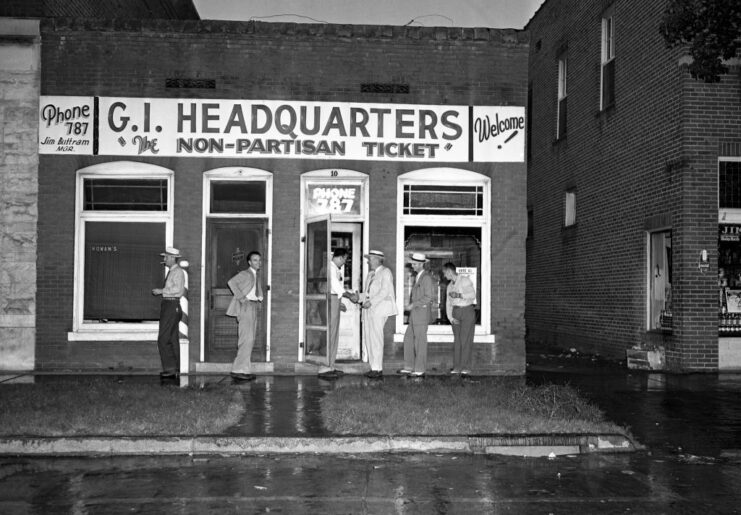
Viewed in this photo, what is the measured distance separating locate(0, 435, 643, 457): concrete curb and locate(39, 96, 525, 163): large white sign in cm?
683

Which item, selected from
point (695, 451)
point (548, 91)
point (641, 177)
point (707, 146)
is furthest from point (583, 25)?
point (695, 451)

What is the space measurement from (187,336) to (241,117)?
388 centimetres

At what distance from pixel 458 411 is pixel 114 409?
13.0 feet

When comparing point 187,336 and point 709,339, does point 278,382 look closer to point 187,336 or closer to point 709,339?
point 187,336

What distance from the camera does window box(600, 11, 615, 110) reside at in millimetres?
18219

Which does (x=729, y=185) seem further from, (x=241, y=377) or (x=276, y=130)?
(x=241, y=377)

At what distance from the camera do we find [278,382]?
41.5 ft

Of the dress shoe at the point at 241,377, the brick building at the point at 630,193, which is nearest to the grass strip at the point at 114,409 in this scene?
the dress shoe at the point at 241,377

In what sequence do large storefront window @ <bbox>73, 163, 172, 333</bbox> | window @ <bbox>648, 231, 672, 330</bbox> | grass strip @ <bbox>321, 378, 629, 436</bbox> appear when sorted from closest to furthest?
1. grass strip @ <bbox>321, 378, 629, 436</bbox>
2. large storefront window @ <bbox>73, 163, 172, 333</bbox>
3. window @ <bbox>648, 231, 672, 330</bbox>

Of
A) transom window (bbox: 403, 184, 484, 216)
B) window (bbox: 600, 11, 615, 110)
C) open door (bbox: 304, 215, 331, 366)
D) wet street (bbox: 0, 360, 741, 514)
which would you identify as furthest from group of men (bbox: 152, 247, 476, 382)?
window (bbox: 600, 11, 615, 110)

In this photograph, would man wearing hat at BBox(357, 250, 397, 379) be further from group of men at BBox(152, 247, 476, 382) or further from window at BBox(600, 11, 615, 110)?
window at BBox(600, 11, 615, 110)

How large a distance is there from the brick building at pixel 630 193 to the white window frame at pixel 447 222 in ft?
A: 11.8

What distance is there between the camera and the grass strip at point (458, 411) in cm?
854

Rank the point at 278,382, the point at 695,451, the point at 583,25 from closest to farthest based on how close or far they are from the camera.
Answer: the point at 695,451 < the point at 278,382 < the point at 583,25
